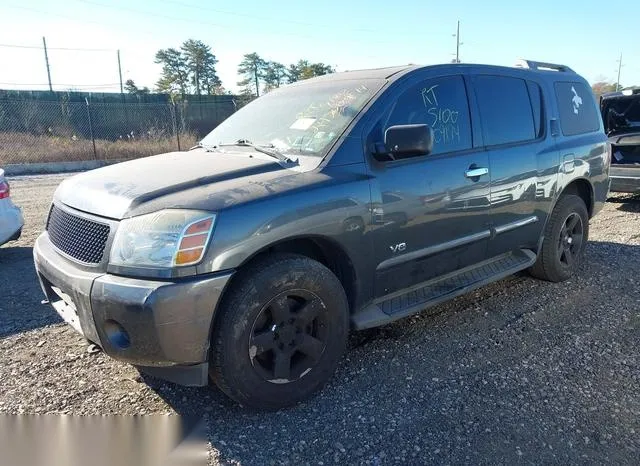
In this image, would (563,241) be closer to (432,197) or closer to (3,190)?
(432,197)

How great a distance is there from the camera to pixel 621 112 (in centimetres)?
883

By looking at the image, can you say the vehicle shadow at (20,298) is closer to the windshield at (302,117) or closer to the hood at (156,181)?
the hood at (156,181)

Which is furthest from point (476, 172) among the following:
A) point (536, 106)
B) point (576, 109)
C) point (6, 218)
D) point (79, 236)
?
point (6, 218)

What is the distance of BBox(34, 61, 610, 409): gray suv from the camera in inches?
98.6

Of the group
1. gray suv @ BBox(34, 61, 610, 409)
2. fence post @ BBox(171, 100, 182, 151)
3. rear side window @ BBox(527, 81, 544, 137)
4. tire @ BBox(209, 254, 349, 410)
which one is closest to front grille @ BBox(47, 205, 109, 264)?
gray suv @ BBox(34, 61, 610, 409)

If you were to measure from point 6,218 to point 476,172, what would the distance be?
485 cm

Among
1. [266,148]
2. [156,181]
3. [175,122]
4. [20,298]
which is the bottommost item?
[20,298]

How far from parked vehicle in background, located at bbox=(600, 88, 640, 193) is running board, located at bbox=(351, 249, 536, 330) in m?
4.70

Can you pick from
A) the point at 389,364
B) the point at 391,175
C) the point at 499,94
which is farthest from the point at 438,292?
the point at 499,94

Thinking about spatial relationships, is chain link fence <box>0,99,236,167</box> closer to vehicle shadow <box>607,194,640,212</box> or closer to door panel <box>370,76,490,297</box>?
vehicle shadow <box>607,194,640,212</box>

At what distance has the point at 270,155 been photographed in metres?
3.26

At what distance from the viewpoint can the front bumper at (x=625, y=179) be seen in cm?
794

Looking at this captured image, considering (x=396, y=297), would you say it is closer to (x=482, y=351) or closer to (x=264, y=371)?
(x=482, y=351)

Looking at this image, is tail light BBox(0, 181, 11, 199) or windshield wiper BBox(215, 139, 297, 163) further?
tail light BBox(0, 181, 11, 199)
